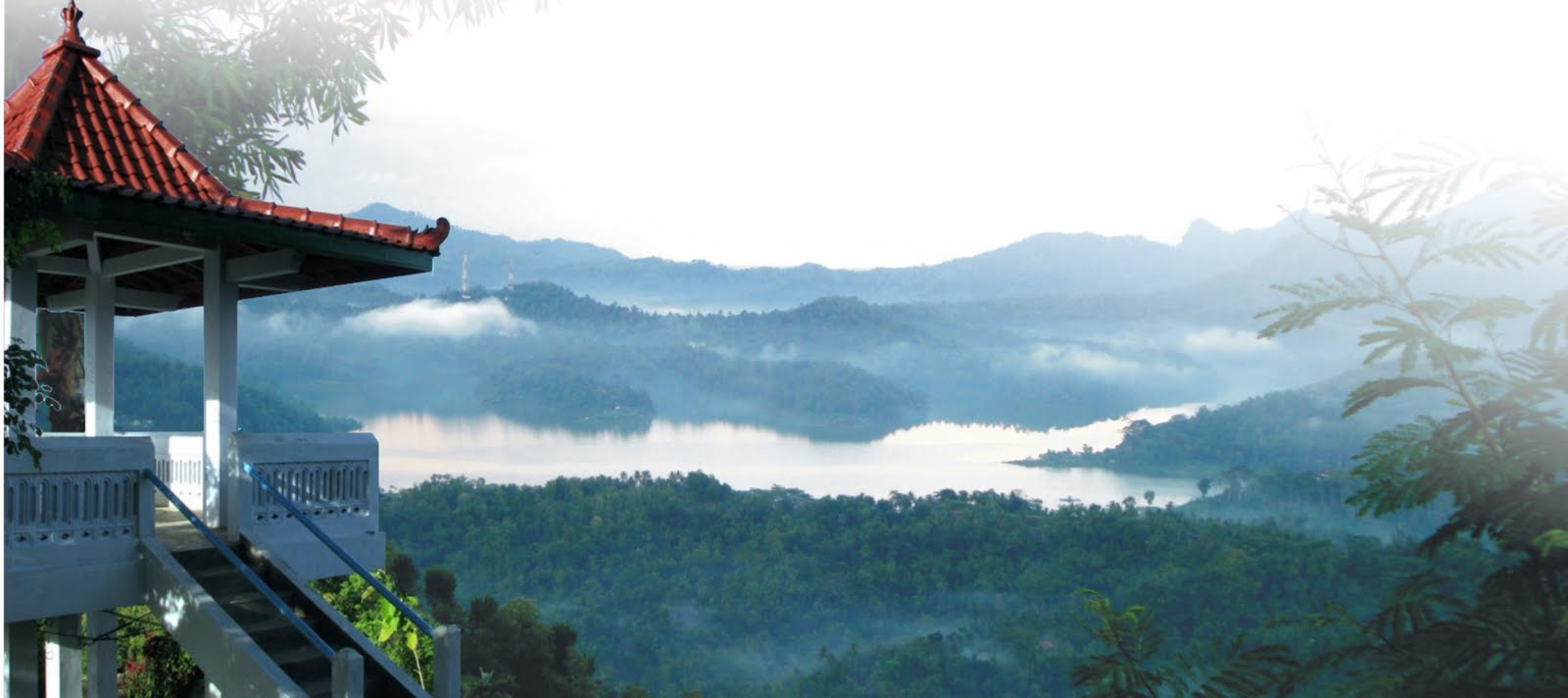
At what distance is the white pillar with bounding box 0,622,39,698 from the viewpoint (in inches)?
207

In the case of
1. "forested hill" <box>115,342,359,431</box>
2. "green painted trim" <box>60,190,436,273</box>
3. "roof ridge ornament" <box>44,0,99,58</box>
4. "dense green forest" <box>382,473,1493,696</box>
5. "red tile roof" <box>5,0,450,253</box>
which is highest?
"roof ridge ornament" <box>44,0,99,58</box>

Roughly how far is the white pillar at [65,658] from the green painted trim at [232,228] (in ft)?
7.29

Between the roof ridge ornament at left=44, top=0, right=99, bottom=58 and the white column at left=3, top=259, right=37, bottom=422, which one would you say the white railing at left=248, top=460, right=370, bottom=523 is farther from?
the roof ridge ornament at left=44, top=0, right=99, bottom=58

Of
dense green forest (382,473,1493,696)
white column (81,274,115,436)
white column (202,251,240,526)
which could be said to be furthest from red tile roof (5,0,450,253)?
dense green forest (382,473,1493,696)

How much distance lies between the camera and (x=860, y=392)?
3064cm

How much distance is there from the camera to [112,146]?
5555 mm

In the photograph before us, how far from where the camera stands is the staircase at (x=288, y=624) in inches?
203

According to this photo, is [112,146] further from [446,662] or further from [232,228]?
[446,662]

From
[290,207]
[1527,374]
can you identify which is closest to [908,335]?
[1527,374]

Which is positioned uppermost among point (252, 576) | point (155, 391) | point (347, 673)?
point (155, 391)

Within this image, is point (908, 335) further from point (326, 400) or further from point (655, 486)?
point (326, 400)

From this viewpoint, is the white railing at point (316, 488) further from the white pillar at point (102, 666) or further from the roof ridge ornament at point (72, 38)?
the roof ridge ornament at point (72, 38)

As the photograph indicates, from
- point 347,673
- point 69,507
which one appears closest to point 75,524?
point 69,507

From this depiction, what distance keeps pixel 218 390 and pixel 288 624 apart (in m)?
1.19
